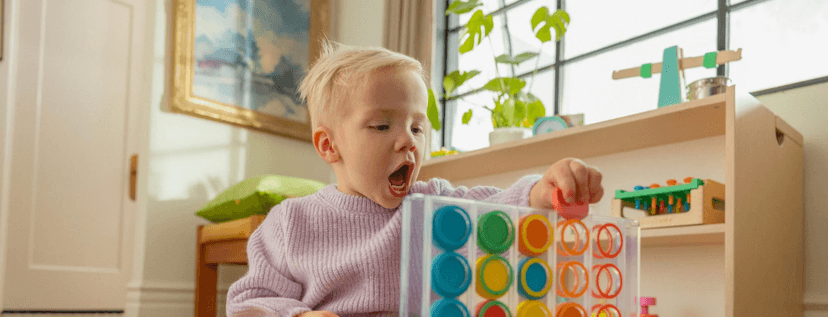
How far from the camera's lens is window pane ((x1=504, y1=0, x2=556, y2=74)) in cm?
214

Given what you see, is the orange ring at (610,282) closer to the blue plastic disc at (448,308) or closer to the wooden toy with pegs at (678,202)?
the blue plastic disc at (448,308)

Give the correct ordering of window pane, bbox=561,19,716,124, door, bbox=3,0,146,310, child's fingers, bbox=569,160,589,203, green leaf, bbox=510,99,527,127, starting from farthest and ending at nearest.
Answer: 1. door, bbox=3,0,146,310
2. green leaf, bbox=510,99,527,127
3. window pane, bbox=561,19,716,124
4. child's fingers, bbox=569,160,589,203

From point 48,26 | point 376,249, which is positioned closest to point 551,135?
point 376,249

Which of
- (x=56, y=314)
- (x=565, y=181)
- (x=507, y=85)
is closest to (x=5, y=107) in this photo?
(x=56, y=314)

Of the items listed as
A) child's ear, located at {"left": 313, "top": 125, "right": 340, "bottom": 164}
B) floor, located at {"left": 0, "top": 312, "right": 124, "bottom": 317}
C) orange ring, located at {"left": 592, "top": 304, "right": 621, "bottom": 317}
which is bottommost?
floor, located at {"left": 0, "top": 312, "right": 124, "bottom": 317}

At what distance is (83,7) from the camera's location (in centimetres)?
237

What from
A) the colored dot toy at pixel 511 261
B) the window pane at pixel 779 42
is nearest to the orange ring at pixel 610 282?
the colored dot toy at pixel 511 261

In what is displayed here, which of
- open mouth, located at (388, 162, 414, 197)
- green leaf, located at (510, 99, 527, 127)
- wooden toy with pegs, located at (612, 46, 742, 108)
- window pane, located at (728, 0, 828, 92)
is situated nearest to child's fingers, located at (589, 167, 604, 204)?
open mouth, located at (388, 162, 414, 197)

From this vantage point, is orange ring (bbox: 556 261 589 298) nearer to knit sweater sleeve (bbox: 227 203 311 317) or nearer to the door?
knit sweater sleeve (bbox: 227 203 311 317)

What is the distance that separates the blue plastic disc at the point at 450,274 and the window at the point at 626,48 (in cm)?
97

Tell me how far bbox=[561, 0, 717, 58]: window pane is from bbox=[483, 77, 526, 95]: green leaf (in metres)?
0.32

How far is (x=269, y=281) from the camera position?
0.70 meters

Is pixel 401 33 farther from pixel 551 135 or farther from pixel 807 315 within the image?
pixel 807 315

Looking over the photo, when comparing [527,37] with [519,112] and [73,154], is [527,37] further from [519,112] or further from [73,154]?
[73,154]
